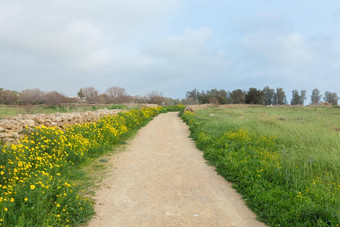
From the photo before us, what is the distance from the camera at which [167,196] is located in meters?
3.96

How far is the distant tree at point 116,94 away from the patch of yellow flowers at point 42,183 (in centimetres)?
4410

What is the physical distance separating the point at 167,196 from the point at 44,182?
2051 mm

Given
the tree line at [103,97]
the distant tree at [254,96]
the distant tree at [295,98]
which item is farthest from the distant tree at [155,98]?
the distant tree at [295,98]

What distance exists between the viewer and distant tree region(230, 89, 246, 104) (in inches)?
2505

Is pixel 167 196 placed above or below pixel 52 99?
below

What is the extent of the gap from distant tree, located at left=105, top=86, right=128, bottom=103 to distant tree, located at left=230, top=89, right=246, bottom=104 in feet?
108

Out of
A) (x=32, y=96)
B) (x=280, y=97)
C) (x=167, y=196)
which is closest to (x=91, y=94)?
(x=32, y=96)

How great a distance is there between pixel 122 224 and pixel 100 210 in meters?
0.56

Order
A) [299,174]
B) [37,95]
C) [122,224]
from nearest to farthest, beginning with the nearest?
[122,224]
[299,174]
[37,95]

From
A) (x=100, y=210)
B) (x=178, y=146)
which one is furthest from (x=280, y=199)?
(x=178, y=146)

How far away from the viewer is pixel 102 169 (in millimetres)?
5301

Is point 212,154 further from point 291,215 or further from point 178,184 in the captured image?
point 291,215

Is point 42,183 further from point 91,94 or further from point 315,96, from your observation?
point 315,96

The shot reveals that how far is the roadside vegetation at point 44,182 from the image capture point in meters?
2.76
